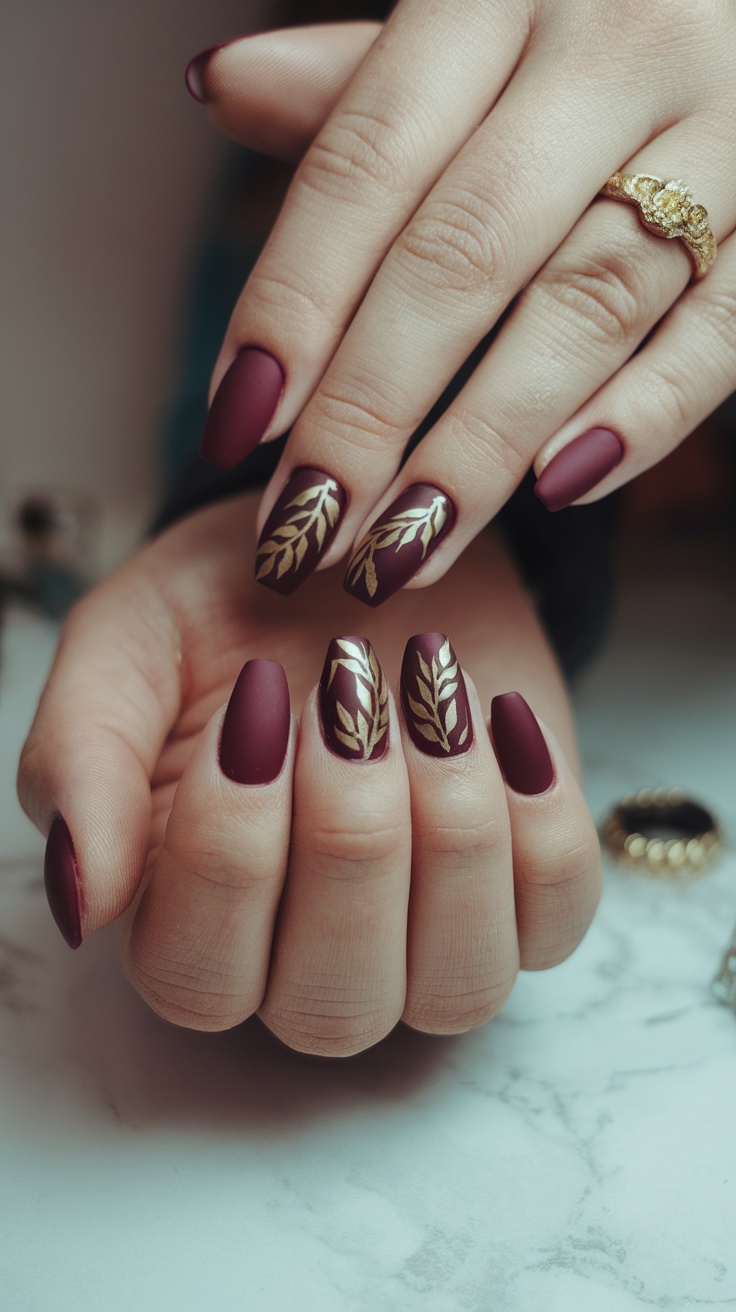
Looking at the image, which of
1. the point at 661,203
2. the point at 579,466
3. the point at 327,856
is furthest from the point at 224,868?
the point at 661,203

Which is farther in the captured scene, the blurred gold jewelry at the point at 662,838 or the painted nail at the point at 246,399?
the blurred gold jewelry at the point at 662,838

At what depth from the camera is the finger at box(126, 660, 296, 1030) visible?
439mm

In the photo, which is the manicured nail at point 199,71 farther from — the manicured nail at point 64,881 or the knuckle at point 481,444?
the manicured nail at point 64,881

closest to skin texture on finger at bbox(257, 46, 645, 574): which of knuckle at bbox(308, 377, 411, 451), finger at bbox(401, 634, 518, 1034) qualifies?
knuckle at bbox(308, 377, 411, 451)

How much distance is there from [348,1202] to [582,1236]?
0.10 m

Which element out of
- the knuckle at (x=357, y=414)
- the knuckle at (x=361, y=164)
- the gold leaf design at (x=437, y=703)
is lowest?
the gold leaf design at (x=437, y=703)

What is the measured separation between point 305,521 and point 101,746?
0.14 m

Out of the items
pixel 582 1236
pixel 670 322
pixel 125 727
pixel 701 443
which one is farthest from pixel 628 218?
pixel 701 443

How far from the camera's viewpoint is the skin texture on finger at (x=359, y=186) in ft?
1.79

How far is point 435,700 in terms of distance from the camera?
1.55ft

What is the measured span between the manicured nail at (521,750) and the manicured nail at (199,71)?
414mm

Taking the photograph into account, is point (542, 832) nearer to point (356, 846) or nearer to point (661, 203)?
point (356, 846)

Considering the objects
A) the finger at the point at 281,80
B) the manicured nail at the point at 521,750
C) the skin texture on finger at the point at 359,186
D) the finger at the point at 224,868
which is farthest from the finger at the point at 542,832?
the finger at the point at 281,80

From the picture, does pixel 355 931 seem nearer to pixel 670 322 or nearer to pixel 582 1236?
pixel 582 1236
